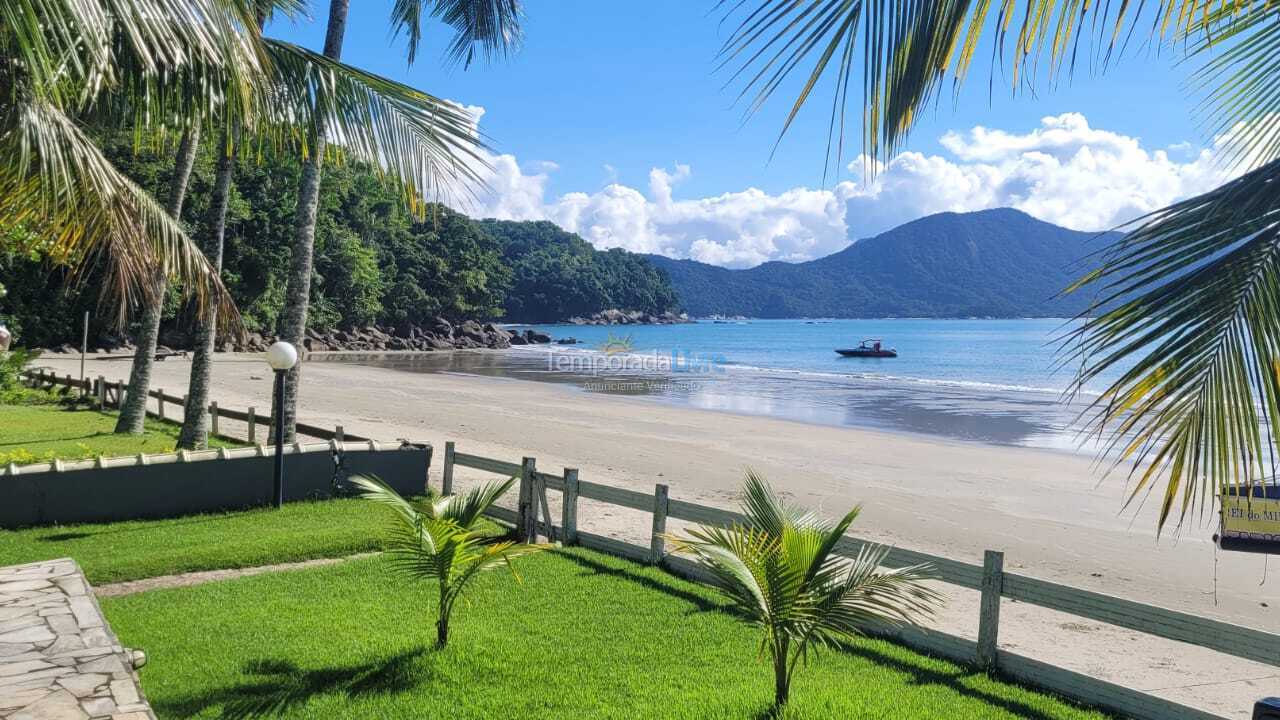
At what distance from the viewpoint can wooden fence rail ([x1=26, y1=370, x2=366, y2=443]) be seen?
584 inches

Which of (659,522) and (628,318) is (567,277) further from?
(659,522)

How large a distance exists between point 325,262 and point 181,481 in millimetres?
55573

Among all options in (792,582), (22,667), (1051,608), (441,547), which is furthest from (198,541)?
(1051,608)

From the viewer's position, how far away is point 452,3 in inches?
550

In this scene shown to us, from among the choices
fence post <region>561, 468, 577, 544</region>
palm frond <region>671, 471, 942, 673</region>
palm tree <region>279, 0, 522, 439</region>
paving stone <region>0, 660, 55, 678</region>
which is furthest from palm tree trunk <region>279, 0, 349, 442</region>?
palm frond <region>671, 471, 942, 673</region>

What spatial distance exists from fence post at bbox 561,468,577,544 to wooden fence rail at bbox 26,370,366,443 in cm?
429

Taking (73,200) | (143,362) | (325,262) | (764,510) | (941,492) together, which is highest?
(325,262)

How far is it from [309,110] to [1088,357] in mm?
5144

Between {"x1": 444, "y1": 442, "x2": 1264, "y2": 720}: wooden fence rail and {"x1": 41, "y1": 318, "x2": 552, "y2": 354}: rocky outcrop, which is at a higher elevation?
{"x1": 41, "y1": 318, "x2": 552, "y2": 354}: rocky outcrop

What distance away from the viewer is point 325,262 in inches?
2459

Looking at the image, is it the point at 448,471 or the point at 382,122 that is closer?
the point at 382,122

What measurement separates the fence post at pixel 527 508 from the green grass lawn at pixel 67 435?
5620mm

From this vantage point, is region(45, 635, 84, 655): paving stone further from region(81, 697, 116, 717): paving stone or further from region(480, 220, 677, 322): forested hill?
region(480, 220, 677, 322): forested hill

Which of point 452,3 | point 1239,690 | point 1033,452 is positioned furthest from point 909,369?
point 1239,690
